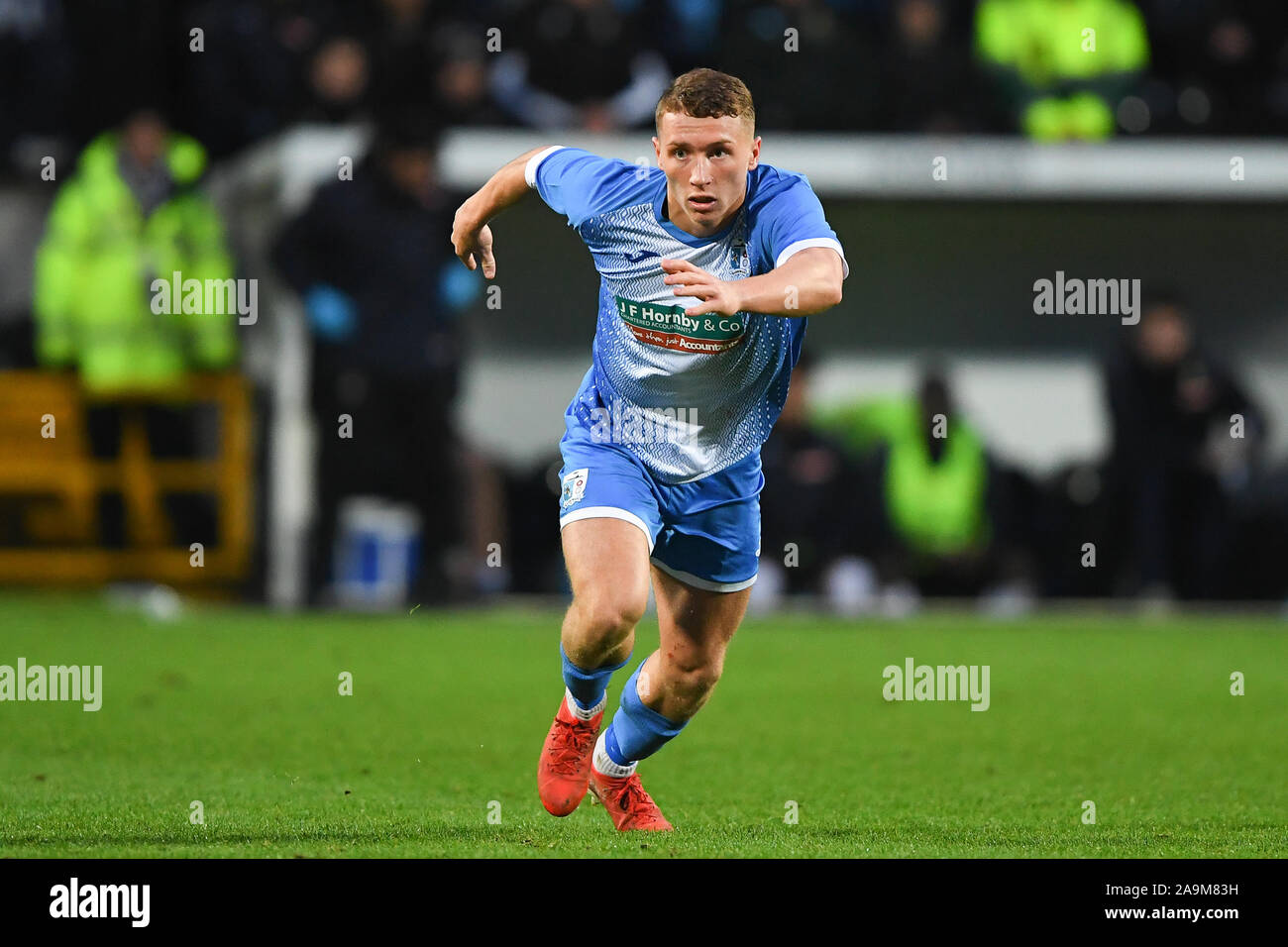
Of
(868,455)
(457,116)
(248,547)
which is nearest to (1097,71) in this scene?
(868,455)

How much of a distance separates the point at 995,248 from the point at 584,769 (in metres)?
11.4

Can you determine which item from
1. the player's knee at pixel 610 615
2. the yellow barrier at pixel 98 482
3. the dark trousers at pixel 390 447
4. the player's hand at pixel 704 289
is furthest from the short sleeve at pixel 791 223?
the yellow barrier at pixel 98 482

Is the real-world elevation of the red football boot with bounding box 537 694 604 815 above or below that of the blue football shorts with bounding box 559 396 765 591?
below

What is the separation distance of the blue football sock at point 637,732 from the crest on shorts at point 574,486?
0.57m

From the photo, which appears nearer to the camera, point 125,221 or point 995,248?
point 125,221

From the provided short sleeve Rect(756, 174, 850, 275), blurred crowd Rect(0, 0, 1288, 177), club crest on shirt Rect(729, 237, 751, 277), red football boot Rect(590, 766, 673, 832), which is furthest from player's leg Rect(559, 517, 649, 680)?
blurred crowd Rect(0, 0, 1288, 177)

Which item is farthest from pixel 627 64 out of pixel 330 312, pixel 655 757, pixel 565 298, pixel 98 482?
pixel 655 757

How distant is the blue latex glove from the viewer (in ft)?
43.8

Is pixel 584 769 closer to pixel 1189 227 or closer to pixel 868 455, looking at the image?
pixel 868 455

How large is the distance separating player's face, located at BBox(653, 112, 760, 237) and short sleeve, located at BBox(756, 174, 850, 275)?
0.37ft

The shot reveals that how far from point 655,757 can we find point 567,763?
1.69 metres

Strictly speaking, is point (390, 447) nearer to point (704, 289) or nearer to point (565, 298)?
point (565, 298)

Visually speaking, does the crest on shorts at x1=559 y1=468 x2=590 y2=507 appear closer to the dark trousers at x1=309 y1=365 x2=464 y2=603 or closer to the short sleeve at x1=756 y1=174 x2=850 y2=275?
the short sleeve at x1=756 y1=174 x2=850 y2=275

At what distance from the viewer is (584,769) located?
639 centimetres
